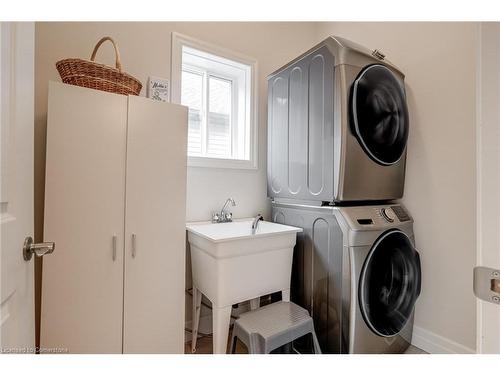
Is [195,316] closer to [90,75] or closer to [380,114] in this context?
[90,75]

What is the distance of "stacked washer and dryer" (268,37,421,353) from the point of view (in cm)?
137

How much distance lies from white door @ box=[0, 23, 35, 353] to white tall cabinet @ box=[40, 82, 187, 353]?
413 millimetres

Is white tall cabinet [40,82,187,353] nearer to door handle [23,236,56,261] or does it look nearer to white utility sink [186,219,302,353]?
white utility sink [186,219,302,353]

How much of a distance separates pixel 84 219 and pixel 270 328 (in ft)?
3.46

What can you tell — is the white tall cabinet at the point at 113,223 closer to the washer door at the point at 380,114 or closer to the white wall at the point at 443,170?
the washer door at the point at 380,114

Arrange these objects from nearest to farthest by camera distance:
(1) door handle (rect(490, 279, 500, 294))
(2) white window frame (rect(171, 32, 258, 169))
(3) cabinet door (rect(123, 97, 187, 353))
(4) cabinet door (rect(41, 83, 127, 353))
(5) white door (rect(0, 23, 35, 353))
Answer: (1) door handle (rect(490, 279, 500, 294))
(5) white door (rect(0, 23, 35, 353))
(4) cabinet door (rect(41, 83, 127, 353))
(3) cabinet door (rect(123, 97, 187, 353))
(2) white window frame (rect(171, 32, 258, 169))

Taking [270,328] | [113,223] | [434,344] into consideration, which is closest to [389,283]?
[434,344]

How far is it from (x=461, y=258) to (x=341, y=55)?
1.46 metres

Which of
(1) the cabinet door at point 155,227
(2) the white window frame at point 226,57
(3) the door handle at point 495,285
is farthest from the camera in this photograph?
(2) the white window frame at point 226,57

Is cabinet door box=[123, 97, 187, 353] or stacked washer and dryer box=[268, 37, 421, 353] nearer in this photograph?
cabinet door box=[123, 97, 187, 353]

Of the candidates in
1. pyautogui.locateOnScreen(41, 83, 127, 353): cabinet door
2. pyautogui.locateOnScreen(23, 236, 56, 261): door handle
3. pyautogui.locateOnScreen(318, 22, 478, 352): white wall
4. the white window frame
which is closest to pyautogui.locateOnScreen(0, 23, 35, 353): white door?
pyautogui.locateOnScreen(23, 236, 56, 261): door handle

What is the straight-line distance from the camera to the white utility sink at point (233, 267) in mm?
1318

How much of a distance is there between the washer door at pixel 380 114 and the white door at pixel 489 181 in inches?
37.6

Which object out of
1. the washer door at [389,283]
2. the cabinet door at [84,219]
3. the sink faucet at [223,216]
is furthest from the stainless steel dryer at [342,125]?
the cabinet door at [84,219]
